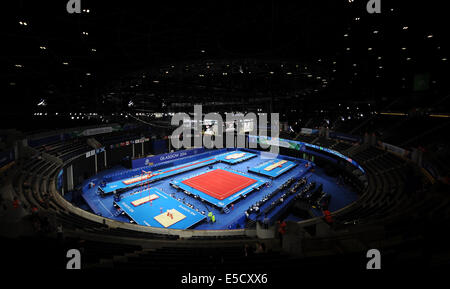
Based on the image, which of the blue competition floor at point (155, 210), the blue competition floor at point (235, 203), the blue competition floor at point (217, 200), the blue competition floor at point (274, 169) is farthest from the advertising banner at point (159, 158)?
the blue competition floor at point (274, 169)

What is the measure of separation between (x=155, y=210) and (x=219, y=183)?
8.91 metres

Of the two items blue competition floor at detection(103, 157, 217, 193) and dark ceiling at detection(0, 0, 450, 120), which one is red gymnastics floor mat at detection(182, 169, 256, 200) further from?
dark ceiling at detection(0, 0, 450, 120)

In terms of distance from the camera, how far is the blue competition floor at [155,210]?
1694cm

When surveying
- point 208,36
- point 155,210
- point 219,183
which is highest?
point 208,36

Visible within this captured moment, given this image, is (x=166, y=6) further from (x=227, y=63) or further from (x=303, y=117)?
(x=303, y=117)

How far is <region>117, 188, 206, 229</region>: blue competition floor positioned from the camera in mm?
16938

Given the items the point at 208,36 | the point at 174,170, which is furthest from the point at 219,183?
the point at 208,36

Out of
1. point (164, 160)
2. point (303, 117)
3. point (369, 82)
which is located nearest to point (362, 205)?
point (369, 82)

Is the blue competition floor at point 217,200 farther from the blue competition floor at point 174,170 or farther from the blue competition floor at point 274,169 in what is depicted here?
the blue competition floor at point 174,170

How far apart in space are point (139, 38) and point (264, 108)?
122 feet

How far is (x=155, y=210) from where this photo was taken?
62.3 ft

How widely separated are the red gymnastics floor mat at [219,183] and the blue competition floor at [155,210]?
3.81 m

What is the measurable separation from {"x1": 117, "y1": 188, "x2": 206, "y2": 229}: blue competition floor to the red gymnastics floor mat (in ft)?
12.5

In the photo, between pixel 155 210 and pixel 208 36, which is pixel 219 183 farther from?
pixel 208 36
